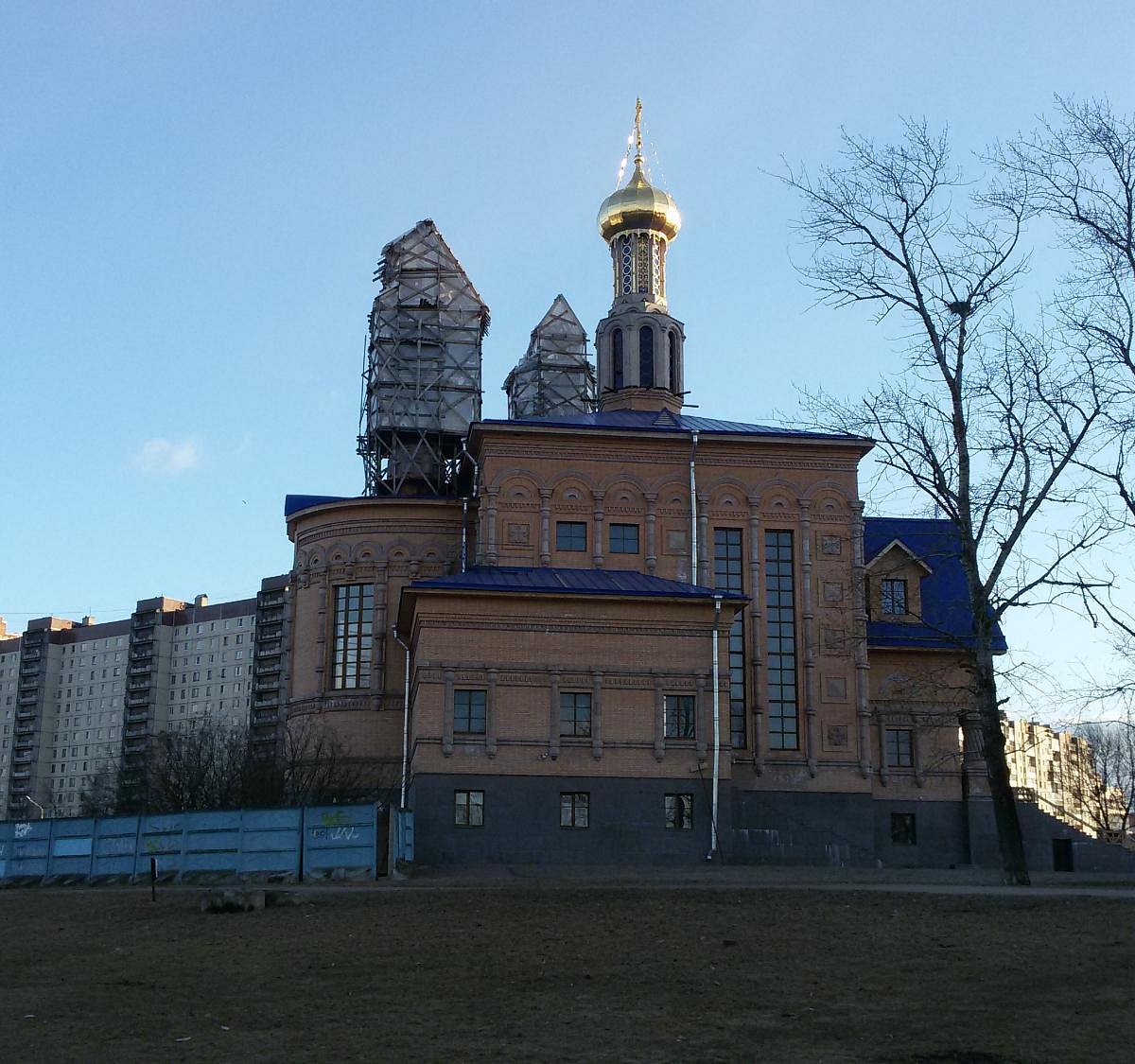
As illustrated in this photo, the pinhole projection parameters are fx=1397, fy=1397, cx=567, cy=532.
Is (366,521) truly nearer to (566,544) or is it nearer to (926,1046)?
(566,544)

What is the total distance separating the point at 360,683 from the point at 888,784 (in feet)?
55.5

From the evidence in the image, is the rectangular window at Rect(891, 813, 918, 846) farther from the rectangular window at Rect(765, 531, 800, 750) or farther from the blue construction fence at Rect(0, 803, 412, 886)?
the blue construction fence at Rect(0, 803, 412, 886)

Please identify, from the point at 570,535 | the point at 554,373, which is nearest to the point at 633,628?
the point at 570,535

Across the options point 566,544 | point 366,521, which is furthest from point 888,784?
point 366,521

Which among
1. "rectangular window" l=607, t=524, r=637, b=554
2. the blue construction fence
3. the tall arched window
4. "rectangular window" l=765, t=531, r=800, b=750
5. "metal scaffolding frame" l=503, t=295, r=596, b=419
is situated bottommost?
the blue construction fence

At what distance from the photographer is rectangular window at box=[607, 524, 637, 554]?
41875mm

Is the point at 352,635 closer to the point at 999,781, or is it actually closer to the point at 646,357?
the point at 646,357

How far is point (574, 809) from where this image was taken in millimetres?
34625

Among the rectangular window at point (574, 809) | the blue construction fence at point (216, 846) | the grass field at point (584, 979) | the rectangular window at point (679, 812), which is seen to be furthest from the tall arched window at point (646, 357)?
the grass field at point (584, 979)

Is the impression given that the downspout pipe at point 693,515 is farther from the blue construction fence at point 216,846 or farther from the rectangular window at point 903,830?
the blue construction fence at point 216,846

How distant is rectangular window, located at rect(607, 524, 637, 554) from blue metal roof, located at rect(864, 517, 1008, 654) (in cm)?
824

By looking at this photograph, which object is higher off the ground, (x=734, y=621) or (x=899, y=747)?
(x=734, y=621)

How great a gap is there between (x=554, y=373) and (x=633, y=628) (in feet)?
107

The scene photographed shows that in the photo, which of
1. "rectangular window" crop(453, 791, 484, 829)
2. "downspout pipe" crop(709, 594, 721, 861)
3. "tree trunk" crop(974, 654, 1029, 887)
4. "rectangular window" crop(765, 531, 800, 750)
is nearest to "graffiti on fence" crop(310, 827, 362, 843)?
"rectangular window" crop(453, 791, 484, 829)
